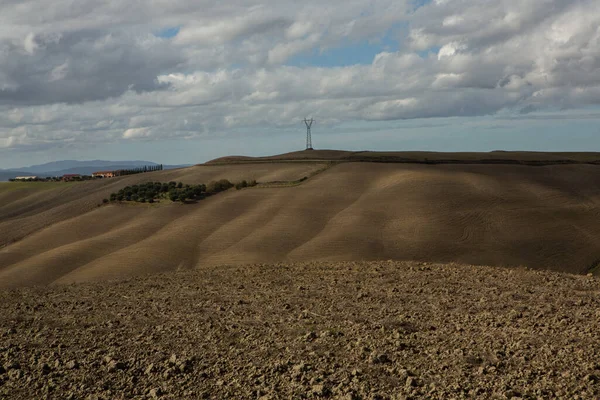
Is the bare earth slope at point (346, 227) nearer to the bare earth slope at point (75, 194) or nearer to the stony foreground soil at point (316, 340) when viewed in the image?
the bare earth slope at point (75, 194)

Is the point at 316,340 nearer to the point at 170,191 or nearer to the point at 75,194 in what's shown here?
the point at 170,191

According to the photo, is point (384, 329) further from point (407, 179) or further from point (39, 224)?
point (39, 224)

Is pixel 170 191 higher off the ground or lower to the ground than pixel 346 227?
higher

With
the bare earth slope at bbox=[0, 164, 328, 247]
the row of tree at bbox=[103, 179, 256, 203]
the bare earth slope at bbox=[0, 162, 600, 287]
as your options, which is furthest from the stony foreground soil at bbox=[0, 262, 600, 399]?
the bare earth slope at bbox=[0, 164, 328, 247]

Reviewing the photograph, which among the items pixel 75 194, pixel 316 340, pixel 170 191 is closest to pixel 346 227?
pixel 170 191

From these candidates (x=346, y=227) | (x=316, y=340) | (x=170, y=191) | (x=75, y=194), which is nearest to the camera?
(x=316, y=340)

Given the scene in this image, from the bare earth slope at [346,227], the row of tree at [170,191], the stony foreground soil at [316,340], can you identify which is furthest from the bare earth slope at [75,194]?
the stony foreground soil at [316,340]

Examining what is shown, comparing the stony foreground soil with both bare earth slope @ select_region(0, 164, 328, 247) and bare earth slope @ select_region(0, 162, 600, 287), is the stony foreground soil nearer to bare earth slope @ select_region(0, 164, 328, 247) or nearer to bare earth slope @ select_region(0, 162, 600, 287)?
bare earth slope @ select_region(0, 162, 600, 287)
